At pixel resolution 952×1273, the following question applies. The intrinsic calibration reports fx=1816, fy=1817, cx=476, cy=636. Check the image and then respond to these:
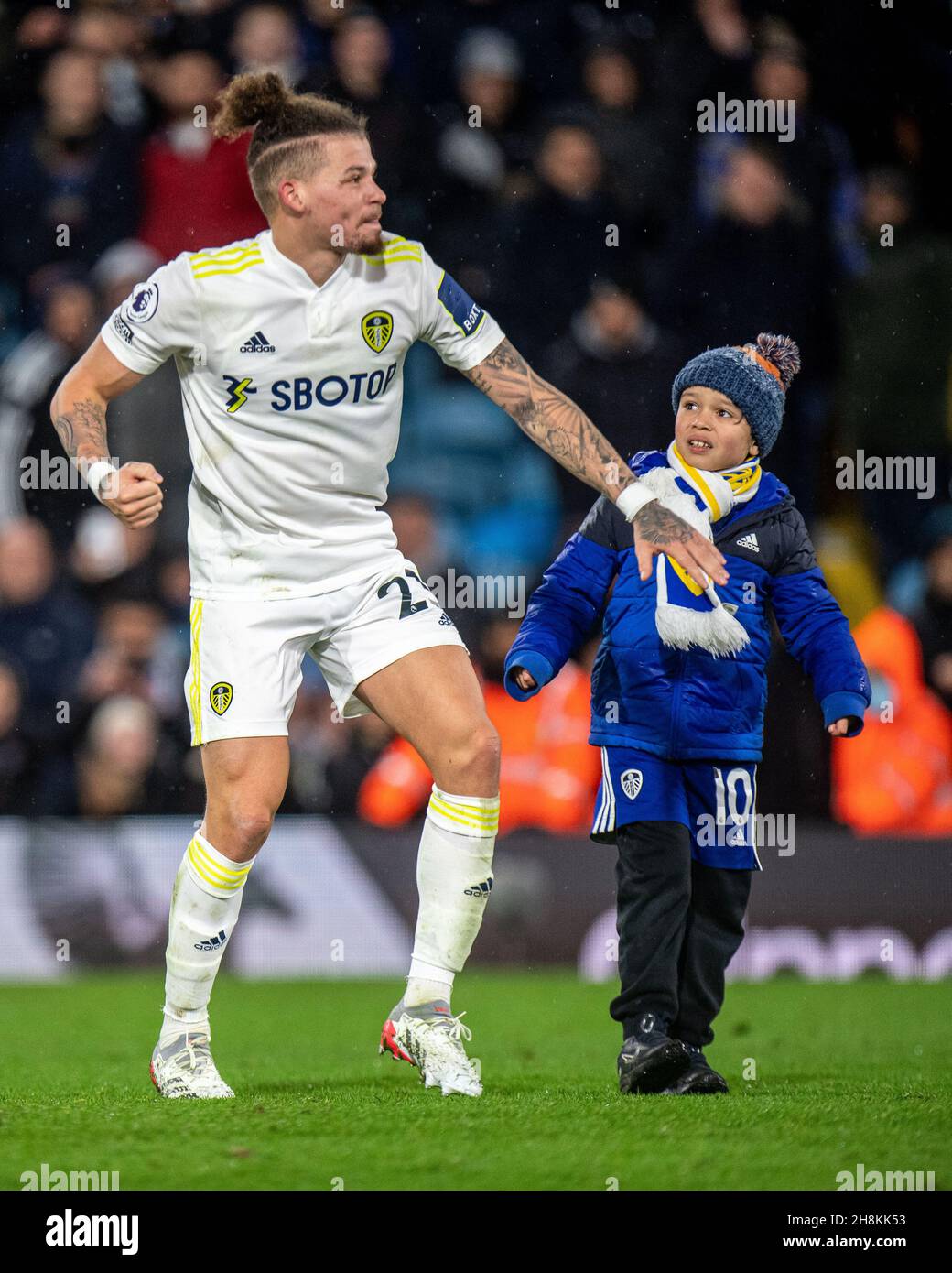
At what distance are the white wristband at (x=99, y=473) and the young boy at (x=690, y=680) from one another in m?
0.99

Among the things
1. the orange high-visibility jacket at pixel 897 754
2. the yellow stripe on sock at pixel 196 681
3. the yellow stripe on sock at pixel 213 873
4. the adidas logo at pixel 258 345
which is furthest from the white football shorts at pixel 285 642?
the orange high-visibility jacket at pixel 897 754

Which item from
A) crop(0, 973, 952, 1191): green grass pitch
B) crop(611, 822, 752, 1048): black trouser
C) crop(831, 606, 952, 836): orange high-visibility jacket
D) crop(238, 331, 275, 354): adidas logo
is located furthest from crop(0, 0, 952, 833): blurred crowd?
crop(238, 331, 275, 354): adidas logo

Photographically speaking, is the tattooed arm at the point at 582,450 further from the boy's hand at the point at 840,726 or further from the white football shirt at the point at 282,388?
the boy's hand at the point at 840,726

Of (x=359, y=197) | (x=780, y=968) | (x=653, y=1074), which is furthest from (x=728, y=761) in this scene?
(x=780, y=968)

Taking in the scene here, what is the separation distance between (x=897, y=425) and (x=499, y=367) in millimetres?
3833

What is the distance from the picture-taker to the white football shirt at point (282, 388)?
390 cm

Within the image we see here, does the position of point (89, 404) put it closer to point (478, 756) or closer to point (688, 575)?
point (478, 756)

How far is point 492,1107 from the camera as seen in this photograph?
358cm

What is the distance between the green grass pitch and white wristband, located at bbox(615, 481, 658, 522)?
4.11 ft

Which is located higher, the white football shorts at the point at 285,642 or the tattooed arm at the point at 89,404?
the tattooed arm at the point at 89,404

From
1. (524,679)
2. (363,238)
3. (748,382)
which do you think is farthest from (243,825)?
(748,382)

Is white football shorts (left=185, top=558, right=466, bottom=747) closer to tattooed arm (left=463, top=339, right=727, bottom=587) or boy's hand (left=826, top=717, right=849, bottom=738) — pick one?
tattooed arm (left=463, top=339, right=727, bottom=587)

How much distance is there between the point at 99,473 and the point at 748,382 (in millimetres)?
1511

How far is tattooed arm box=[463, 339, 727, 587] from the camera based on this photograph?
3.85m
